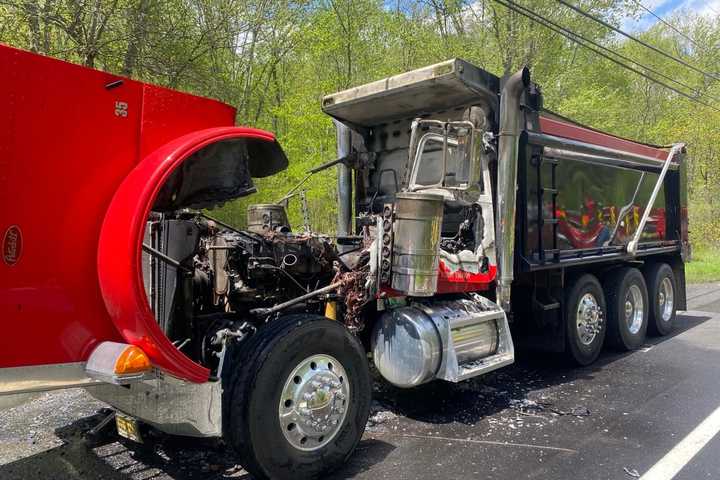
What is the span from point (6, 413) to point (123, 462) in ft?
5.25

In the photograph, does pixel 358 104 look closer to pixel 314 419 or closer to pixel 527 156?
pixel 527 156

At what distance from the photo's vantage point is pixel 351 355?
3736 mm

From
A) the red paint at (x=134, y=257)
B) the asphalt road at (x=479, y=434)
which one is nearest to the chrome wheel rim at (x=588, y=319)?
the asphalt road at (x=479, y=434)

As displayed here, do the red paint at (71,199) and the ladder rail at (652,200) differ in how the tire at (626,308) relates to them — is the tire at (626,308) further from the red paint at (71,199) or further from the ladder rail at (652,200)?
the red paint at (71,199)

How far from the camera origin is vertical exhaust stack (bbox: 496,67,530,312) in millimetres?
5191

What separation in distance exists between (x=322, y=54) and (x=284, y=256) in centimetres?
1369

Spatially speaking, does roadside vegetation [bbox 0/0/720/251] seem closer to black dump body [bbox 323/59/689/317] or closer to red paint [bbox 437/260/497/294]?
black dump body [bbox 323/59/689/317]

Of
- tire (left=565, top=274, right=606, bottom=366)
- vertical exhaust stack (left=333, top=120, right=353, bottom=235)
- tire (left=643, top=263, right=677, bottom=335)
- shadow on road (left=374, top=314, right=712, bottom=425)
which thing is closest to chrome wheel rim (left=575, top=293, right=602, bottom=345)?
tire (left=565, top=274, right=606, bottom=366)

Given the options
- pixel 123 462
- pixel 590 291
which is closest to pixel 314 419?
pixel 123 462

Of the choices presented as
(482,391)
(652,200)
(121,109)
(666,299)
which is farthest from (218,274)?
(666,299)


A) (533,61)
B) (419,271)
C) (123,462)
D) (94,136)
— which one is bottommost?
(123,462)

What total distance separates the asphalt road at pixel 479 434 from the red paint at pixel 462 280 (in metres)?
1.05

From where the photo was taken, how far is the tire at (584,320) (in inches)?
245

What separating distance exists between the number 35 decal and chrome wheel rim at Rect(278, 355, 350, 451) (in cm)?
174
